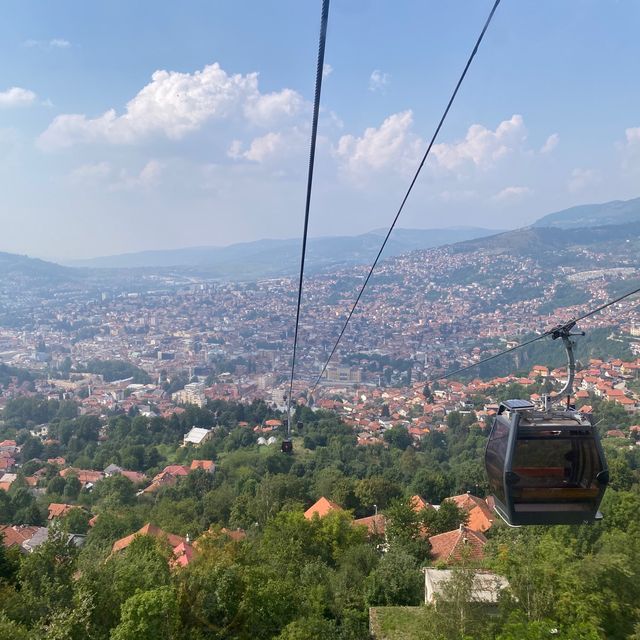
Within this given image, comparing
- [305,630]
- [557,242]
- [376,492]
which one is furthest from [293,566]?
[557,242]

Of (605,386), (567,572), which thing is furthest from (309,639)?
(605,386)

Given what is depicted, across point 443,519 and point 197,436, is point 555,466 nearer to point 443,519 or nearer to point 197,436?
point 443,519

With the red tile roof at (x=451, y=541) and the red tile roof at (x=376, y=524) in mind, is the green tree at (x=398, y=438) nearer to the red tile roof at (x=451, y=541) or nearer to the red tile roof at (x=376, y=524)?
the red tile roof at (x=376, y=524)

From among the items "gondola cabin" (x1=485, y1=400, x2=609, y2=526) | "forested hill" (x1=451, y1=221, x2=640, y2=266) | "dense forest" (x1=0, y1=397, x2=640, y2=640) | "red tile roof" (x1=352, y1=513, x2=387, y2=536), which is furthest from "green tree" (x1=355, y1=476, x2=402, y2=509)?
"forested hill" (x1=451, y1=221, x2=640, y2=266)

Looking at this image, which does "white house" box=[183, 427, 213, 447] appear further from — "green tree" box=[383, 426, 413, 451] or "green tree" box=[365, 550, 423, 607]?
"green tree" box=[365, 550, 423, 607]

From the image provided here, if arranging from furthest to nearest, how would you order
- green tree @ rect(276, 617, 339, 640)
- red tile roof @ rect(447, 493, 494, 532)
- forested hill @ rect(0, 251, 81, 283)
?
forested hill @ rect(0, 251, 81, 283)
red tile roof @ rect(447, 493, 494, 532)
green tree @ rect(276, 617, 339, 640)

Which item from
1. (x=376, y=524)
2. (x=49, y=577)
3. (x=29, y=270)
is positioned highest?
(x=29, y=270)
